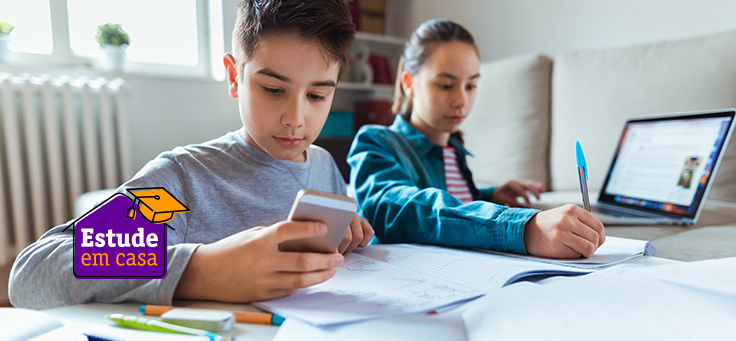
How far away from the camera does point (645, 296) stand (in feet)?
1.09

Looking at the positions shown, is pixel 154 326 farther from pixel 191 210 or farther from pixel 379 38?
pixel 379 38

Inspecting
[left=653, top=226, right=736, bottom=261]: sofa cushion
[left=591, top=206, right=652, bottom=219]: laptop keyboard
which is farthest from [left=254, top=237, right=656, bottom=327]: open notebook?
[left=591, top=206, right=652, bottom=219]: laptop keyboard

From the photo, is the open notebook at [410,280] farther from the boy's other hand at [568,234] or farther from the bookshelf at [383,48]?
the bookshelf at [383,48]

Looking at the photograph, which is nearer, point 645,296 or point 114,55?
point 645,296

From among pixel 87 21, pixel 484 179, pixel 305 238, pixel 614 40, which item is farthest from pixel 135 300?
pixel 614 40

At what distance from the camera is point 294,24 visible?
614 millimetres

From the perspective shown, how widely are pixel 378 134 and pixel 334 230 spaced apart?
0.54 metres

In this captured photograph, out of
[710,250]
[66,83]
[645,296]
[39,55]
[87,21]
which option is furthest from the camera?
[87,21]

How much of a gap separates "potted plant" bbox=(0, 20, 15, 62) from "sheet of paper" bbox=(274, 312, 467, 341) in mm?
1970

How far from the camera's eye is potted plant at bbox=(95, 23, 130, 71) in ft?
6.16

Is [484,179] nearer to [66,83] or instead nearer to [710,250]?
[710,250]

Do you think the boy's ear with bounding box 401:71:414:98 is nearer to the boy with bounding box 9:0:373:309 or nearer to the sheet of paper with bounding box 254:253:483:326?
the boy with bounding box 9:0:373:309

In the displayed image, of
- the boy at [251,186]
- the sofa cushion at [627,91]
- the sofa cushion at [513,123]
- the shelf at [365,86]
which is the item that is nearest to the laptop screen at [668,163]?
the sofa cushion at [627,91]

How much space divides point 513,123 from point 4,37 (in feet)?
6.65
